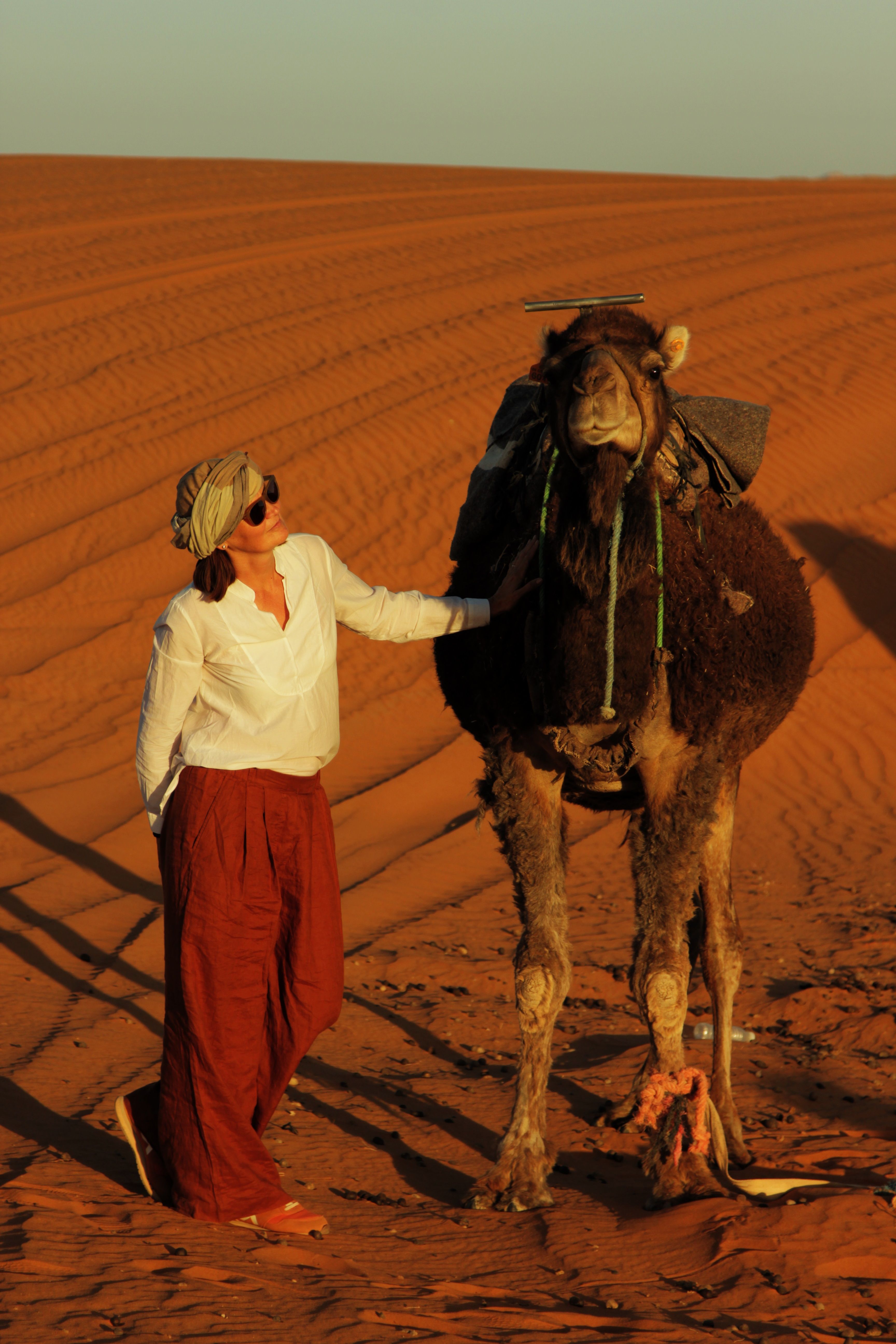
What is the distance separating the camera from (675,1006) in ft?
15.5

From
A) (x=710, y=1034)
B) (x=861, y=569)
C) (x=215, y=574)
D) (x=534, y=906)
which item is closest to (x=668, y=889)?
(x=534, y=906)

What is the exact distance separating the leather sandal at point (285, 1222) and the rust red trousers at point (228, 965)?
1.3 inches

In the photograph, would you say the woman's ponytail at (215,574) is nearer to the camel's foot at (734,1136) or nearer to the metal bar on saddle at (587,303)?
the metal bar on saddle at (587,303)

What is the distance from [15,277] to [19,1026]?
680 inches

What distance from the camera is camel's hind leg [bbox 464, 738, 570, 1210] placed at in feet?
15.8

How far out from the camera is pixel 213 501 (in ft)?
12.8

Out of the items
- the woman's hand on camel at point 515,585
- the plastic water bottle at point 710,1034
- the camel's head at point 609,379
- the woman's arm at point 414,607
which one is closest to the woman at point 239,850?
the woman's arm at point 414,607

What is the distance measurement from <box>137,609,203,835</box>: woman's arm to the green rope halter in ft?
3.90

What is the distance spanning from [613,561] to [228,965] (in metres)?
1.73

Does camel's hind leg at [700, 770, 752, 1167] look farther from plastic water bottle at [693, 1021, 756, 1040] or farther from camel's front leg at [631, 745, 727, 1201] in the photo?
camel's front leg at [631, 745, 727, 1201]

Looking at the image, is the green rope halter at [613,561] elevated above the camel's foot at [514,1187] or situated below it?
above

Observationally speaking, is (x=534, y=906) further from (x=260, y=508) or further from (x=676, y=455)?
(x=260, y=508)

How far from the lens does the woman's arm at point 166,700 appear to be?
4.06 meters

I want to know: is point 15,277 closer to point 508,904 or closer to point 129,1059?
point 508,904
